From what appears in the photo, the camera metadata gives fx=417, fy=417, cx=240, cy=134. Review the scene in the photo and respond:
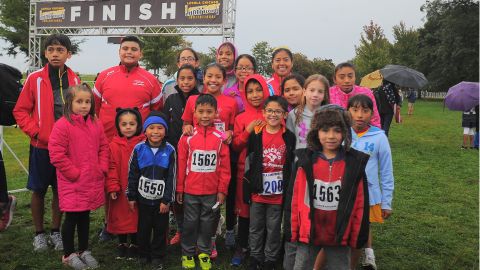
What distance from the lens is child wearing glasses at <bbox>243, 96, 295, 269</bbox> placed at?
11.7 ft

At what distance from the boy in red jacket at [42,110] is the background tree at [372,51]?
124 feet

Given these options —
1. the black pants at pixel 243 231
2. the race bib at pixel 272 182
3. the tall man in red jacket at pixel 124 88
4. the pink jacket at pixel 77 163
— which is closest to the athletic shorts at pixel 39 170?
the pink jacket at pixel 77 163

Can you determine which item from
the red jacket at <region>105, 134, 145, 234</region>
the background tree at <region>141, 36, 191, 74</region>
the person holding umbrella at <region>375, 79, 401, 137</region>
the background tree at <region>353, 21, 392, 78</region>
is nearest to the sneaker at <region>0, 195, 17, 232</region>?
the red jacket at <region>105, 134, 145, 234</region>

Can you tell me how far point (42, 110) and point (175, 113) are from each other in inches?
49.4

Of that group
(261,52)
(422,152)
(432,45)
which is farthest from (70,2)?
(432,45)

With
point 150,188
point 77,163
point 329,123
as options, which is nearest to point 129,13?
point 77,163

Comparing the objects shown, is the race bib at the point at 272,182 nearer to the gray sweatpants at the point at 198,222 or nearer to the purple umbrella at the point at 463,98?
the gray sweatpants at the point at 198,222

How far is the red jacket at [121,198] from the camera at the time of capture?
3936 millimetres

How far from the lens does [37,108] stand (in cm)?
398

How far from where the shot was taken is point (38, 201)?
412cm

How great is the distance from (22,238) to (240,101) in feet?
9.06

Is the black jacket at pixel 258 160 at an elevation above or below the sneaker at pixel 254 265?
above

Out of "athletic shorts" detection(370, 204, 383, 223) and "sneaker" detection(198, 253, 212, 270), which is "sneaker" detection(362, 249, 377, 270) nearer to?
"athletic shorts" detection(370, 204, 383, 223)

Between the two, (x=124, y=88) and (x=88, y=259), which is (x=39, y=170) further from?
(x=124, y=88)
